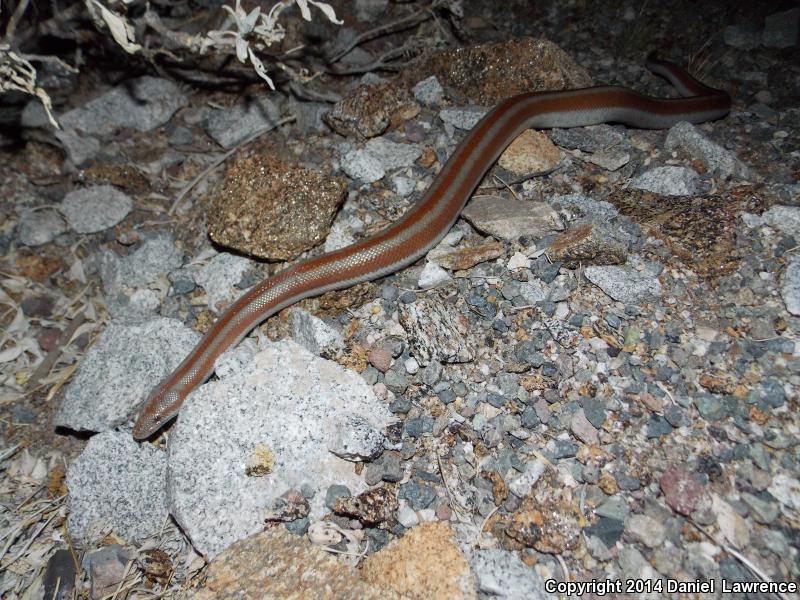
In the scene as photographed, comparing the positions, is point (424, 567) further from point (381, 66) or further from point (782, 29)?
point (782, 29)

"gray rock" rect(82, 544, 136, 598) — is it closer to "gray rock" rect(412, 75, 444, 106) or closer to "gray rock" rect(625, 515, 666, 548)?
"gray rock" rect(625, 515, 666, 548)

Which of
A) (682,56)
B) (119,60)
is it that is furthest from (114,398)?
(682,56)

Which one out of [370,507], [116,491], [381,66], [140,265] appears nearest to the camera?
[370,507]

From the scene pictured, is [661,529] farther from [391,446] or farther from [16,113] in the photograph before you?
[16,113]

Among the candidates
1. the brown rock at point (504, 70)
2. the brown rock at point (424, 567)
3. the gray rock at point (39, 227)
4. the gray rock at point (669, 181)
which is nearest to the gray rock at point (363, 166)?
the brown rock at point (504, 70)

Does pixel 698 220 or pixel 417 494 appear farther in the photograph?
pixel 698 220

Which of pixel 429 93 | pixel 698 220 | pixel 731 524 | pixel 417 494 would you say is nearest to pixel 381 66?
pixel 429 93

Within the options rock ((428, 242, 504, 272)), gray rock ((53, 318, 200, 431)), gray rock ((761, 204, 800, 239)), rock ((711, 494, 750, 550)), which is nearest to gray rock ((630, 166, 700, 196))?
gray rock ((761, 204, 800, 239))
